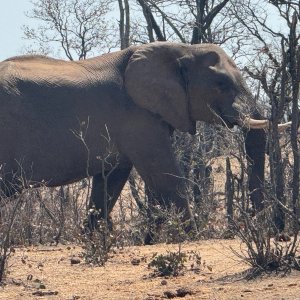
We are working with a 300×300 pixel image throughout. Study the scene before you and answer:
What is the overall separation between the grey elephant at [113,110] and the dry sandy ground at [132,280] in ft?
7.69

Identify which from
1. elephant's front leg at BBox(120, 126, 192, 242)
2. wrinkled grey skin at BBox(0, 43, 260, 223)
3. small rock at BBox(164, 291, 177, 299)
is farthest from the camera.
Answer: elephant's front leg at BBox(120, 126, 192, 242)

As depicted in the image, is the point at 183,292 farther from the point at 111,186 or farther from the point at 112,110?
the point at 111,186

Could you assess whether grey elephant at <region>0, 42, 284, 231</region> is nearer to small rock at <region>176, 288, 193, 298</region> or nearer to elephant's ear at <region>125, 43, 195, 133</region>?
elephant's ear at <region>125, 43, 195, 133</region>

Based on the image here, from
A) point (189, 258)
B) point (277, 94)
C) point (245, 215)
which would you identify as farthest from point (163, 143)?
point (245, 215)

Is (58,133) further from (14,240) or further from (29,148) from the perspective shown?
(14,240)

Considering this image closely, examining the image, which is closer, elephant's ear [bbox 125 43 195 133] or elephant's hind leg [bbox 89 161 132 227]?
elephant's ear [bbox 125 43 195 133]

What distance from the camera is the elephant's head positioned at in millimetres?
13414

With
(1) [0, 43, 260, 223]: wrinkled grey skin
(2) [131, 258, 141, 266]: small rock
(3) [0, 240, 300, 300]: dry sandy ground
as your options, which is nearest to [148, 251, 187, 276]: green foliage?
(3) [0, 240, 300, 300]: dry sandy ground

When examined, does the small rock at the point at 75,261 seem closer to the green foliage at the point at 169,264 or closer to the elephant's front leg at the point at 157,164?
the green foliage at the point at 169,264

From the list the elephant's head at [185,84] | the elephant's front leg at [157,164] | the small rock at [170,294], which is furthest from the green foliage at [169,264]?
the elephant's head at [185,84]

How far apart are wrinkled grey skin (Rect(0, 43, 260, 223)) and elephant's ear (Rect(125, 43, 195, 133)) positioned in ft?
0.04

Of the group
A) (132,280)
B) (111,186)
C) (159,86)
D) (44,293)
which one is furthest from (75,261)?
(159,86)

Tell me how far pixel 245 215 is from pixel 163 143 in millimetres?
5007

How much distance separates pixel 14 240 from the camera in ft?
38.2
